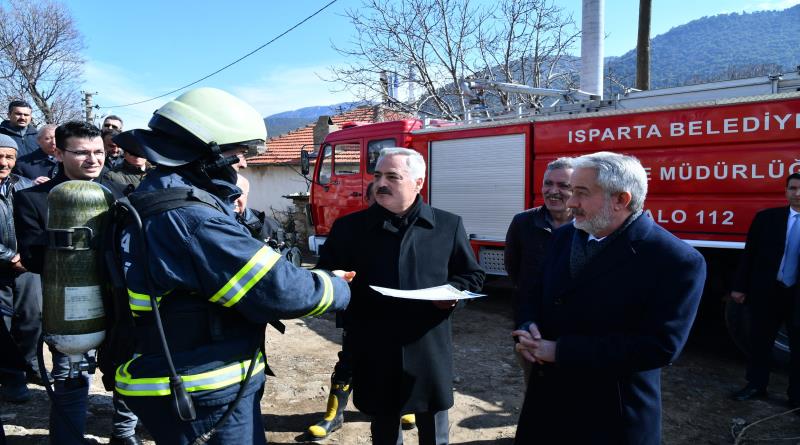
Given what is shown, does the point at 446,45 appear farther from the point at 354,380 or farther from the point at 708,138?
the point at 354,380

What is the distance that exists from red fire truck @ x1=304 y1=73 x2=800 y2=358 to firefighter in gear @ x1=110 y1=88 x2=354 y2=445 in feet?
14.8

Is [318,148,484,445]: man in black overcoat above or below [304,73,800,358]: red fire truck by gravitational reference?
below

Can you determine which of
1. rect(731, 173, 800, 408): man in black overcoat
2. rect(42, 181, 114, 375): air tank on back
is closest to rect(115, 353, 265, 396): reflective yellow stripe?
rect(42, 181, 114, 375): air tank on back

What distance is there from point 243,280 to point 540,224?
1.99 metres

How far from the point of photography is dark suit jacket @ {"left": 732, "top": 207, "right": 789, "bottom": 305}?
13.0 ft

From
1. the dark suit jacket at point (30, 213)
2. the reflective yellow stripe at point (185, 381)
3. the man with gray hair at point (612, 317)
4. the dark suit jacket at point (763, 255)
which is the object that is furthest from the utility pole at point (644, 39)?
the reflective yellow stripe at point (185, 381)

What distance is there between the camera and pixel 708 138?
5.02 metres

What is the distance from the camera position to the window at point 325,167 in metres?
8.78

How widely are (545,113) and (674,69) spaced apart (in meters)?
101

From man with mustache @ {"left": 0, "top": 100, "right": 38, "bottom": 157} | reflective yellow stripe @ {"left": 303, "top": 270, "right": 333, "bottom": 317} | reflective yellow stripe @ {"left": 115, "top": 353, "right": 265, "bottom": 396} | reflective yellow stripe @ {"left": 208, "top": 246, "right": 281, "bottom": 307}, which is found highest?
man with mustache @ {"left": 0, "top": 100, "right": 38, "bottom": 157}

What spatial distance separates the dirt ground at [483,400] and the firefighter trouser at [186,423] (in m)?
1.86

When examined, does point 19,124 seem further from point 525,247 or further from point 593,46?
point 593,46

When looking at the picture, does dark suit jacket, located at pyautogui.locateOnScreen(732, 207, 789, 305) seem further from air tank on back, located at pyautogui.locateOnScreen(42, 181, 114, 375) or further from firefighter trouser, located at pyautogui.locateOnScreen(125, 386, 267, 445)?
air tank on back, located at pyautogui.locateOnScreen(42, 181, 114, 375)

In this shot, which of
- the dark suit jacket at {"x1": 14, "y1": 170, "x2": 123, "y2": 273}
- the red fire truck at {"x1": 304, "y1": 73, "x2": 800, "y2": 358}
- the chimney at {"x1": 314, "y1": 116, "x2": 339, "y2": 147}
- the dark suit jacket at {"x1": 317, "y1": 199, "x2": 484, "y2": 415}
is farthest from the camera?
the chimney at {"x1": 314, "y1": 116, "x2": 339, "y2": 147}
